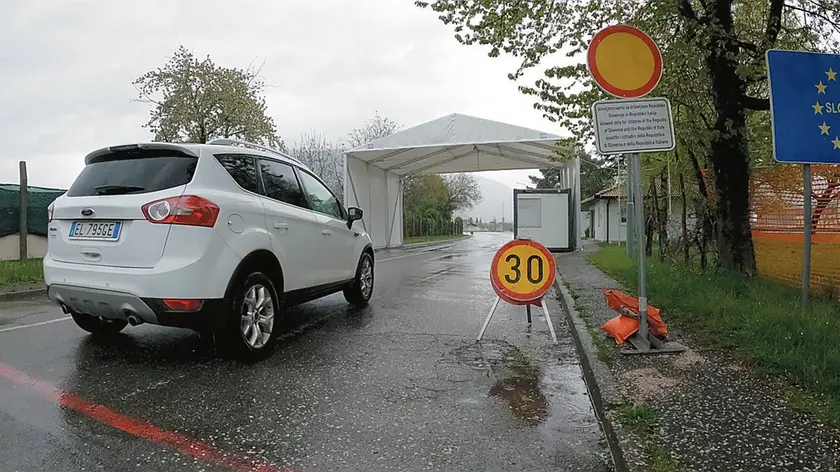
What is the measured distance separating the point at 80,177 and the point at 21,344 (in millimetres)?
1757

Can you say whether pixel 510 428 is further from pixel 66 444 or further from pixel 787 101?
pixel 787 101

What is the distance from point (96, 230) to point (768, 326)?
575 centimetres

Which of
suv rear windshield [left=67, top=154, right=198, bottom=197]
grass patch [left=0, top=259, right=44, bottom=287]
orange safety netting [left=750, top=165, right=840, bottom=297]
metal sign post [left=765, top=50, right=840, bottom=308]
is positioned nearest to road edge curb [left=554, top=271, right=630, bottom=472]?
metal sign post [left=765, top=50, right=840, bottom=308]

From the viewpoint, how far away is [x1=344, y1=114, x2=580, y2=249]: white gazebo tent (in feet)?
70.8

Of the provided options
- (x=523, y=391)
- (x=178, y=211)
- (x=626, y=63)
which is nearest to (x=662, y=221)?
(x=626, y=63)

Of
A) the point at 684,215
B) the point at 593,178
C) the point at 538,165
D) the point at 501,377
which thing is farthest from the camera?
the point at 593,178

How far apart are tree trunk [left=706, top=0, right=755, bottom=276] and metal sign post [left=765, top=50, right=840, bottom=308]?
1.94 metres

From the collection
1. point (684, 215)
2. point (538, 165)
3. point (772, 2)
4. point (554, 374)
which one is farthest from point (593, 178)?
point (554, 374)

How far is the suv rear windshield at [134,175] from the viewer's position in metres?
4.62

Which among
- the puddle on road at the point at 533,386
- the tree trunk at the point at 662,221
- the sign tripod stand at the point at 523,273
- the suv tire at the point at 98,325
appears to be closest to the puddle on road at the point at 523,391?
the puddle on road at the point at 533,386

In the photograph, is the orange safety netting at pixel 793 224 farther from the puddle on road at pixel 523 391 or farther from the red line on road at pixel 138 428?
the red line on road at pixel 138 428

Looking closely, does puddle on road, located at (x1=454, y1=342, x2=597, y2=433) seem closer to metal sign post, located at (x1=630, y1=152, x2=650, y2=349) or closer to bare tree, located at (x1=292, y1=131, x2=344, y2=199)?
metal sign post, located at (x1=630, y1=152, x2=650, y2=349)

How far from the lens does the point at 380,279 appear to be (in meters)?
11.9

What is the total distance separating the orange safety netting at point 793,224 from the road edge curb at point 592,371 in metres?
2.87
